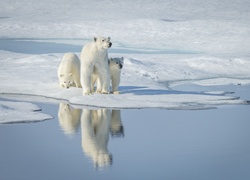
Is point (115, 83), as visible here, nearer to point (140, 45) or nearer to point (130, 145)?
point (130, 145)

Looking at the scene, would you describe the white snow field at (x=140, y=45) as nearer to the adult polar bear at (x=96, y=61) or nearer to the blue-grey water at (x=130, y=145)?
the adult polar bear at (x=96, y=61)

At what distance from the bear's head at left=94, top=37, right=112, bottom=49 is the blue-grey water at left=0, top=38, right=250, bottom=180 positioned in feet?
3.94

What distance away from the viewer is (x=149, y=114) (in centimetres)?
845

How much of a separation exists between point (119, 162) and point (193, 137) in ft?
4.94

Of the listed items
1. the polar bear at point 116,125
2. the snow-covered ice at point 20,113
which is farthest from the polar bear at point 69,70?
the polar bear at point 116,125

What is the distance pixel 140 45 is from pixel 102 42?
12359 mm

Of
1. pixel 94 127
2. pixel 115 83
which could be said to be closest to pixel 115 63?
pixel 115 83

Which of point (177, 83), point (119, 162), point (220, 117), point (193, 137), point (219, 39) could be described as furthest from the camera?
point (219, 39)

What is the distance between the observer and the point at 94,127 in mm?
7430

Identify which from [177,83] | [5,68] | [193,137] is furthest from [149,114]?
[5,68]

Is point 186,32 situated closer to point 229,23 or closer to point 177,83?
point 229,23

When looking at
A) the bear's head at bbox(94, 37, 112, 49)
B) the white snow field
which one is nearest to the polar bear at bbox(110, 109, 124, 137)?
the white snow field

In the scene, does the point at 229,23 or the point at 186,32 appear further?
the point at 229,23

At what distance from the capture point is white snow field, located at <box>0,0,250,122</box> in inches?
405
